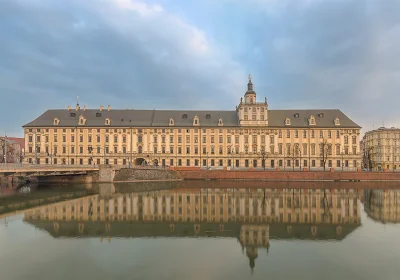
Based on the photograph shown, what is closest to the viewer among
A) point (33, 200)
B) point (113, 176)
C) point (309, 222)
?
point (309, 222)

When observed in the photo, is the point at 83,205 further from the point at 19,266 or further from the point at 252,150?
the point at 252,150

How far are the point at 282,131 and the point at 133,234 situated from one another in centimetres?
6045

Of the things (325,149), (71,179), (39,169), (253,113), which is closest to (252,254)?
(39,169)

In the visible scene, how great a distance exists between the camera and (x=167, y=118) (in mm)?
79750

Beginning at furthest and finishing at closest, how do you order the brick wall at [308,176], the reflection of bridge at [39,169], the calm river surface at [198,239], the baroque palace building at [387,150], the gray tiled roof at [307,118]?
1. the baroque palace building at [387,150]
2. the gray tiled roof at [307,118]
3. the brick wall at [308,176]
4. the reflection of bridge at [39,169]
5. the calm river surface at [198,239]

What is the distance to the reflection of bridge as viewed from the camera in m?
37.6

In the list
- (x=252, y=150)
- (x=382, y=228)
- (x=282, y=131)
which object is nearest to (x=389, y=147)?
(x=282, y=131)

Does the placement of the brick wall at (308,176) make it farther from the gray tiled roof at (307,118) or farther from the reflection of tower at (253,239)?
the reflection of tower at (253,239)

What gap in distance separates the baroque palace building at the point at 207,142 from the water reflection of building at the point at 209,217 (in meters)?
33.9

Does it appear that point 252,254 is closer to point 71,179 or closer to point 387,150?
point 71,179

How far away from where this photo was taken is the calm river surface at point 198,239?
16094mm

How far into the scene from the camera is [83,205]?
35094mm

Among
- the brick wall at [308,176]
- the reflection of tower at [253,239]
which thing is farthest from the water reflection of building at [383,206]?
the brick wall at [308,176]

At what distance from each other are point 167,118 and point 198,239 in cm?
5988
